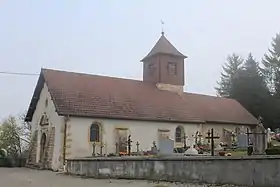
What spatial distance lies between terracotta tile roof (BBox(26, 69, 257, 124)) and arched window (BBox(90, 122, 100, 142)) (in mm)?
1000

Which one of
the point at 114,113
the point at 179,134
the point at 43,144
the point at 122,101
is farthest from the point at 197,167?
the point at 43,144

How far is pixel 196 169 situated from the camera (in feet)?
55.1

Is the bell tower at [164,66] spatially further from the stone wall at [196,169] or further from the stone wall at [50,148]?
the stone wall at [196,169]

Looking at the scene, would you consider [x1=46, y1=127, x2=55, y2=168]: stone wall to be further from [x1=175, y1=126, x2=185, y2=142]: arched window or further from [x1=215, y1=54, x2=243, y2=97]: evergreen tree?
[x1=215, y1=54, x2=243, y2=97]: evergreen tree

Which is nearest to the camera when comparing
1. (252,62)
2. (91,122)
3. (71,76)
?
(91,122)

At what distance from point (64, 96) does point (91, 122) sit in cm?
310

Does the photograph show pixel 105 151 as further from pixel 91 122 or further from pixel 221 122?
pixel 221 122

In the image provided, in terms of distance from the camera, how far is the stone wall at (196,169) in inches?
545

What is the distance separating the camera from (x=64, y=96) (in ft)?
106

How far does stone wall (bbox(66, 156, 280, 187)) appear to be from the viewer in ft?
45.4

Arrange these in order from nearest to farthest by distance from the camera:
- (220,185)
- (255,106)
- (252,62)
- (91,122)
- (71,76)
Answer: (220,185), (91,122), (71,76), (255,106), (252,62)

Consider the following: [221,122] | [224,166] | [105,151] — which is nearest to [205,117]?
[221,122]

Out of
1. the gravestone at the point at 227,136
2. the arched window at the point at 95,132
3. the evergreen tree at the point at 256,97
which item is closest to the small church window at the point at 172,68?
the gravestone at the point at 227,136

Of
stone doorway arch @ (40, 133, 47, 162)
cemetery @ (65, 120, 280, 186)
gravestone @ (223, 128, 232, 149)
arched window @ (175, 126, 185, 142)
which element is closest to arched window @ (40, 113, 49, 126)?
stone doorway arch @ (40, 133, 47, 162)
